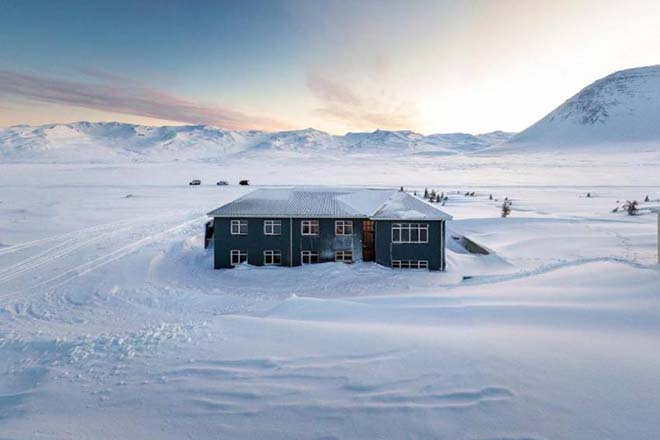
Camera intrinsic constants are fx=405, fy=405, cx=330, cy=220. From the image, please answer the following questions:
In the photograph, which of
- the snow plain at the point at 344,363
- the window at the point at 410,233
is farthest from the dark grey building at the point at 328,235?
the snow plain at the point at 344,363

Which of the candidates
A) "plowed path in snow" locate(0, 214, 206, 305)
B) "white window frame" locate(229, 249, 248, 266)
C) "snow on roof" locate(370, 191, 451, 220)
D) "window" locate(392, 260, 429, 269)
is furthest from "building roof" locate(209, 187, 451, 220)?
"plowed path in snow" locate(0, 214, 206, 305)

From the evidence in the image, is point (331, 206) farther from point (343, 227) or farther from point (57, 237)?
point (57, 237)

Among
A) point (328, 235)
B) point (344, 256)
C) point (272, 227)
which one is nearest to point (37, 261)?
point (272, 227)

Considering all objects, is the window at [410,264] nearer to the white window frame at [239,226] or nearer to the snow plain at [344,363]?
the snow plain at [344,363]

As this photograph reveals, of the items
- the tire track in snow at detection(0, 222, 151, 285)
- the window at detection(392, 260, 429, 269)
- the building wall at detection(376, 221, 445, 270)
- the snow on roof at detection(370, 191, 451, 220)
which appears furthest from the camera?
the window at detection(392, 260, 429, 269)

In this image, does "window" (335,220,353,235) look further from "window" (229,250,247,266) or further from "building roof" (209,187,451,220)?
"window" (229,250,247,266)

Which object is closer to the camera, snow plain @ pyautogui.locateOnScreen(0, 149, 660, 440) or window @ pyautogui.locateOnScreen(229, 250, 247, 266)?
snow plain @ pyautogui.locateOnScreen(0, 149, 660, 440)

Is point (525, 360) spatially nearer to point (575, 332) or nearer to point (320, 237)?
point (575, 332)

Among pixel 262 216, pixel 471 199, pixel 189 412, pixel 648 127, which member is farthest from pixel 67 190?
pixel 648 127
